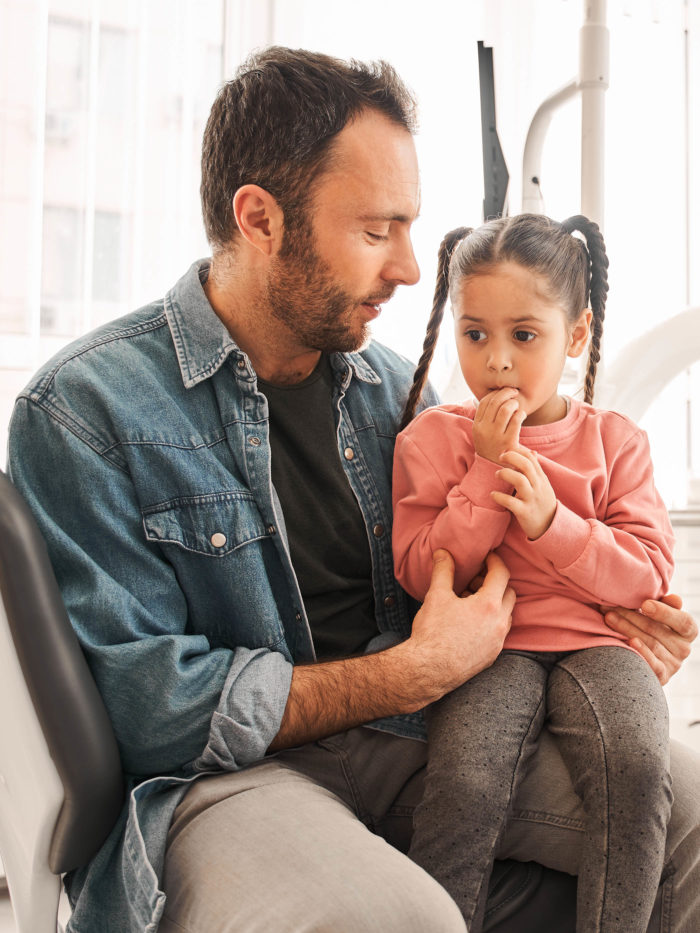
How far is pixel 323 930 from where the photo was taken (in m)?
0.85

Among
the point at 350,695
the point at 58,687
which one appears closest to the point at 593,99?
the point at 350,695

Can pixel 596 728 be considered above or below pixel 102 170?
below

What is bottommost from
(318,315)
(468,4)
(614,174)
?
(318,315)

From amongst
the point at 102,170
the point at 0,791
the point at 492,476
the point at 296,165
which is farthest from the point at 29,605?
the point at 102,170

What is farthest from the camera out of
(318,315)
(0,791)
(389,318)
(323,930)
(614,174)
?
(614,174)

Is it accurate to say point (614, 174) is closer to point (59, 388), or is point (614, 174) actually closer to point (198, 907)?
point (59, 388)

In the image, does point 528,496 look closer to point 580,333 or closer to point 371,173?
point 580,333

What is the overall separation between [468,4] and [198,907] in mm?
2644

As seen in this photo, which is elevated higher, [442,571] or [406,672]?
[442,571]

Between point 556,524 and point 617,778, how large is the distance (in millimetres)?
301

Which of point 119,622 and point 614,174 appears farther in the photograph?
point 614,174

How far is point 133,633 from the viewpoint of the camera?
3.45 ft

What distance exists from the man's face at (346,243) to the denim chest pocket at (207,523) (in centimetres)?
30

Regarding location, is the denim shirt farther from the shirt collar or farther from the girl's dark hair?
the girl's dark hair
